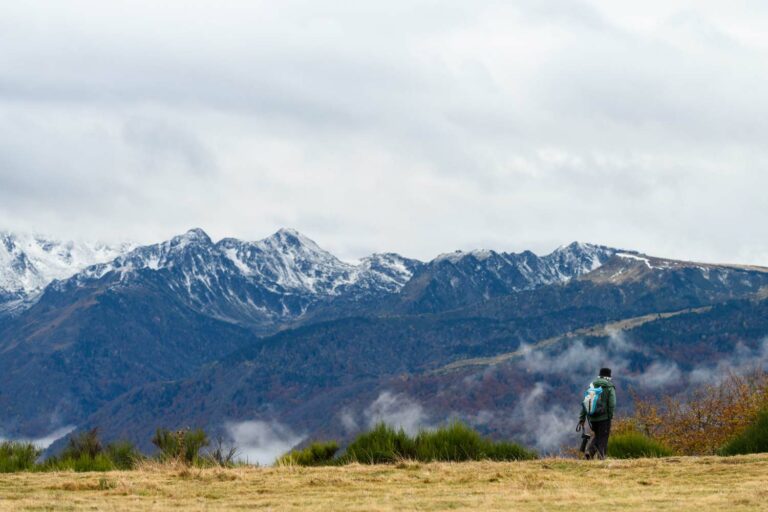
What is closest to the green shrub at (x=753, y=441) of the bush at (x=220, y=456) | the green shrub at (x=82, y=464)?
the bush at (x=220, y=456)

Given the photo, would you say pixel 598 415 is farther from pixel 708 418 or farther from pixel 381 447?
pixel 708 418

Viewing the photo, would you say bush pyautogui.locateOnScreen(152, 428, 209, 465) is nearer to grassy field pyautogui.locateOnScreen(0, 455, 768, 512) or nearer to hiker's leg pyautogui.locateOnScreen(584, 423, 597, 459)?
grassy field pyautogui.locateOnScreen(0, 455, 768, 512)

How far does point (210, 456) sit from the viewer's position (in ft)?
89.0

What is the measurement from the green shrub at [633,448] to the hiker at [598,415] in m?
1.46

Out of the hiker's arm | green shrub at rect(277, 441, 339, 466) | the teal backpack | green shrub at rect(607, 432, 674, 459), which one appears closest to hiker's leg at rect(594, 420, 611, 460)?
the hiker's arm

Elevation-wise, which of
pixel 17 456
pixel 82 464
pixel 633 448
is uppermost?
pixel 17 456

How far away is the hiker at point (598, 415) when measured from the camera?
2589cm

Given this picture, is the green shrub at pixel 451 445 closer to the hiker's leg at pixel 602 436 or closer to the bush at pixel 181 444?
the hiker's leg at pixel 602 436

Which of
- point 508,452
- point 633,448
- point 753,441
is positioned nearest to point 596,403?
point 633,448

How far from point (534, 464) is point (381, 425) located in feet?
17.6

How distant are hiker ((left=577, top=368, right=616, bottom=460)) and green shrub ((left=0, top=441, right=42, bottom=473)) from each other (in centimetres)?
1466

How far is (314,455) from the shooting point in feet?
92.3

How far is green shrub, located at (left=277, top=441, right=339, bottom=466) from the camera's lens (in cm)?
2752

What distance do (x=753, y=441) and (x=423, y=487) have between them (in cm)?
1068
